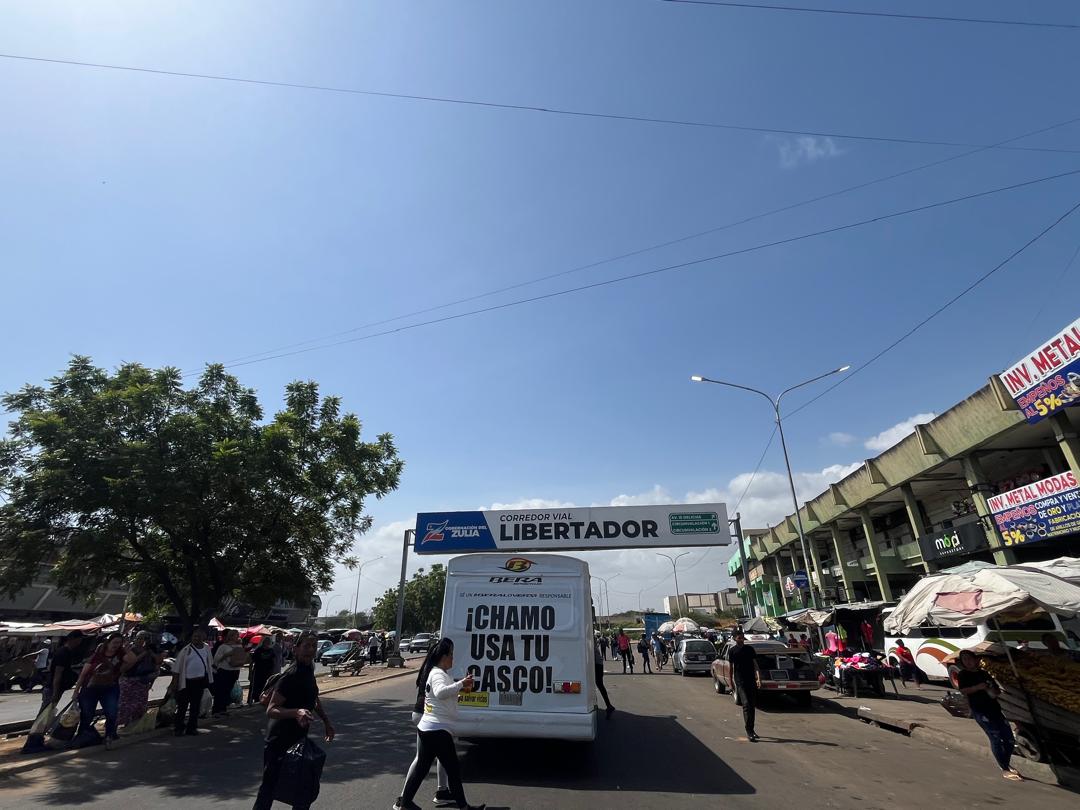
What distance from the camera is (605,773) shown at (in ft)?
23.4

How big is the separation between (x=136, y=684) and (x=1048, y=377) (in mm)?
23274

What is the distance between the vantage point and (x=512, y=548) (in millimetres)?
21750

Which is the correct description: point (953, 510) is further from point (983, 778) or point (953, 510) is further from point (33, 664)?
point (33, 664)

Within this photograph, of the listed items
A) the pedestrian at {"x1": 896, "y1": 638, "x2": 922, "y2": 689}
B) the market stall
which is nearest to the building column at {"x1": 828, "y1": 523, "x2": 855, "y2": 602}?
the pedestrian at {"x1": 896, "y1": 638, "x2": 922, "y2": 689}

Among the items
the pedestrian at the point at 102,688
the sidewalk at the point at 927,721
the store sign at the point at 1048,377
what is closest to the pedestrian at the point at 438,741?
the pedestrian at the point at 102,688

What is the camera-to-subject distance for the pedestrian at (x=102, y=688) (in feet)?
28.5

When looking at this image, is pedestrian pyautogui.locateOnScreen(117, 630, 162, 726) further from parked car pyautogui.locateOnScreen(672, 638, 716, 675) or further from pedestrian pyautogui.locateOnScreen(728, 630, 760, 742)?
parked car pyautogui.locateOnScreen(672, 638, 716, 675)

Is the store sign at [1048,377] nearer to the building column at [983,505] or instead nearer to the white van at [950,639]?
the building column at [983,505]

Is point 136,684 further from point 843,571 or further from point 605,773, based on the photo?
point 843,571

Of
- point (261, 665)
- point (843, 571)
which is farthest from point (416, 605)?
point (261, 665)

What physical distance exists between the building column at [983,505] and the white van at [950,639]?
2421 millimetres

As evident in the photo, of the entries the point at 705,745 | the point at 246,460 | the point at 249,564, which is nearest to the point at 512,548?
the point at 249,564

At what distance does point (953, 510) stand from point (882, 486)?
3.38 meters

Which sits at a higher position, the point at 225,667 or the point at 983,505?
the point at 983,505
